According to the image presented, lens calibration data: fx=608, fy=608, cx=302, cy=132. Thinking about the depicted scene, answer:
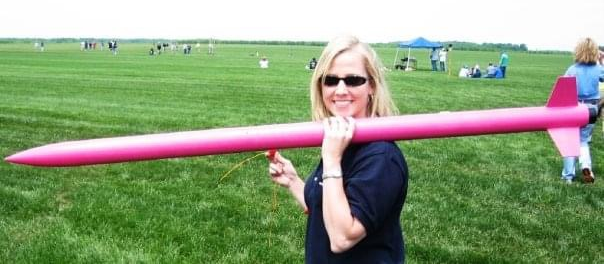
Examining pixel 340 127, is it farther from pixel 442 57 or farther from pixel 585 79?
pixel 442 57

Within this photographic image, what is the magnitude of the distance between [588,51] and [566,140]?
19.4 feet

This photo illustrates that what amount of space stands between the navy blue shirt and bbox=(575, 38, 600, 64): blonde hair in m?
6.84

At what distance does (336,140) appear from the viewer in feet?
7.63

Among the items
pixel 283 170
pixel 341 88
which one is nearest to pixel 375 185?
pixel 341 88

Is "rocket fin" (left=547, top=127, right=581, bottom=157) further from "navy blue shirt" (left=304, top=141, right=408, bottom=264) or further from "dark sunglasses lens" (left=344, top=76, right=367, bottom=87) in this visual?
"dark sunglasses lens" (left=344, top=76, right=367, bottom=87)

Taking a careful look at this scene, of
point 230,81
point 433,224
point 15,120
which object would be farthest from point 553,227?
point 230,81

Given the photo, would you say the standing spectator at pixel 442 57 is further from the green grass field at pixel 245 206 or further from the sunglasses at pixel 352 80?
the sunglasses at pixel 352 80

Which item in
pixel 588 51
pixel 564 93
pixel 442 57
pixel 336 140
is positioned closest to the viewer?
pixel 336 140

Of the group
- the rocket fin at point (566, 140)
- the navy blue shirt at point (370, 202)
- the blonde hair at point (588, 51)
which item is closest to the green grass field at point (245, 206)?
the blonde hair at point (588, 51)

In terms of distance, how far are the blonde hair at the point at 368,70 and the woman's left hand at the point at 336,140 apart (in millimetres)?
232

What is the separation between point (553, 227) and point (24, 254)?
16.9 ft

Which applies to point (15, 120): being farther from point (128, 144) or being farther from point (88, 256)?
point (128, 144)

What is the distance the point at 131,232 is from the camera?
576 centimetres

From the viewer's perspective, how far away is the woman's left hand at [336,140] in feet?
7.54
